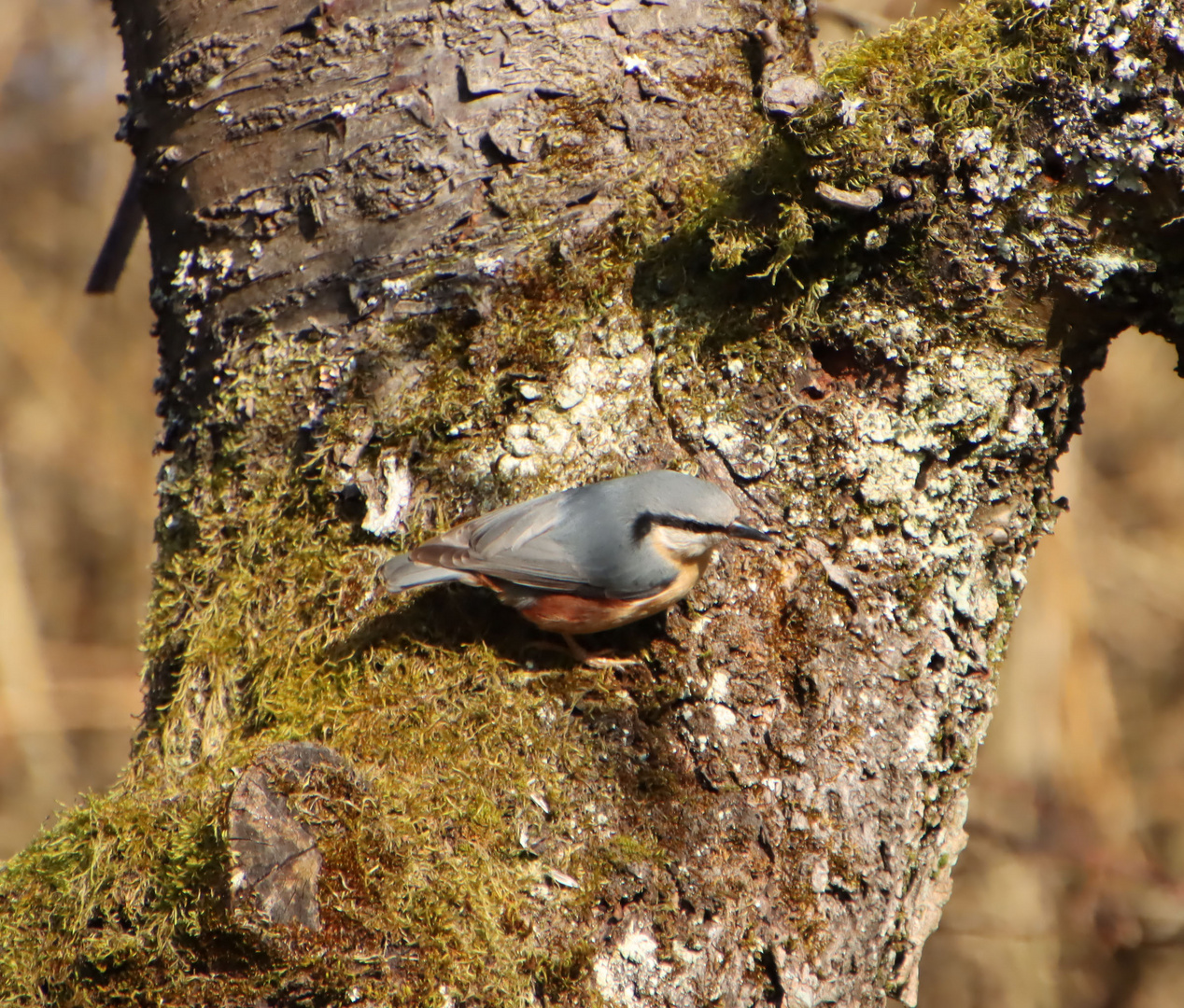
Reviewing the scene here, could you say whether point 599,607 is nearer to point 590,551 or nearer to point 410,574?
point 590,551

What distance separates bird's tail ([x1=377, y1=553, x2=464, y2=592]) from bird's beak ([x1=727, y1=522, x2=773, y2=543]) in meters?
0.60

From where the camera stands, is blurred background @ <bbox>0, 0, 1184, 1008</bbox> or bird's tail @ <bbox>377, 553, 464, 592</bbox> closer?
bird's tail @ <bbox>377, 553, 464, 592</bbox>

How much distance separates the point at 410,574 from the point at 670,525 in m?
0.59

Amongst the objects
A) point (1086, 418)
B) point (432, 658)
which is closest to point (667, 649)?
point (432, 658)

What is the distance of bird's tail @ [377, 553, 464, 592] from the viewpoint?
204 cm

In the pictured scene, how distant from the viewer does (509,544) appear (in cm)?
212

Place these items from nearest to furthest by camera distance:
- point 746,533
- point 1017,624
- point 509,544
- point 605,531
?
1. point 746,533
2. point 509,544
3. point 605,531
4. point 1017,624

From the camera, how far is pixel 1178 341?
204 centimetres

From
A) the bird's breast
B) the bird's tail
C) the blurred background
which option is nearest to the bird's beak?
the bird's breast

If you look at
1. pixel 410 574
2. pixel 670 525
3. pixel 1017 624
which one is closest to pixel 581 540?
pixel 670 525

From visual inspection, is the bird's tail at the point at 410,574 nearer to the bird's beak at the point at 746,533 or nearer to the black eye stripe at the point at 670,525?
the black eye stripe at the point at 670,525

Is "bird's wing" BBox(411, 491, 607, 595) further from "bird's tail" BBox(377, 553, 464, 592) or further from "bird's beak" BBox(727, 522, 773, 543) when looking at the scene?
"bird's beak" BBox(727, 522, 773, 543)

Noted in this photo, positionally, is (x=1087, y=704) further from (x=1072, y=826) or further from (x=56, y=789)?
(x=56, y=789)

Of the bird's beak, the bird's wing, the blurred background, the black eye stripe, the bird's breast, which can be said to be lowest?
the blurred background
